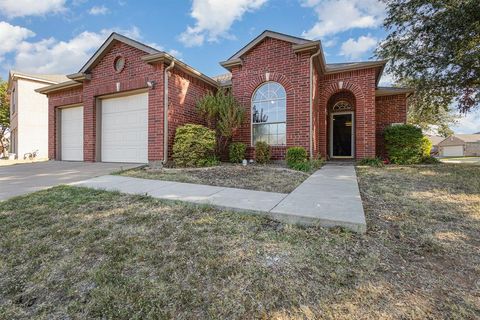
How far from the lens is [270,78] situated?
898 centimetres

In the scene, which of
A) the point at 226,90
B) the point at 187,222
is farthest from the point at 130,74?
the point at 187,222

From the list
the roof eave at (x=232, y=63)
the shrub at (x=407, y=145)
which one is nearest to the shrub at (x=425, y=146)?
the shrub at (x=407, y=145)

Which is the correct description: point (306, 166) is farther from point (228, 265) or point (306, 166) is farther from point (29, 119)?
point (29, 119)

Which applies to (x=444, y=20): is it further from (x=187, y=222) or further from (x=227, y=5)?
(x=187, y=222)

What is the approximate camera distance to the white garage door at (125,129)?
8.78 m

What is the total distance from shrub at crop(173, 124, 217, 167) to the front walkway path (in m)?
2.07

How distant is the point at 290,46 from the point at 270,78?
1241 mm

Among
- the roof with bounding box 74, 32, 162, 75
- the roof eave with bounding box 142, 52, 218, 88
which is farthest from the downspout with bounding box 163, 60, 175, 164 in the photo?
the roof with bounding box 74, 32, 162, 75

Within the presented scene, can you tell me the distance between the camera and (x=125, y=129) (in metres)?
9.20

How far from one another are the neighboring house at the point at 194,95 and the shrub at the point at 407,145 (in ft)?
2.80

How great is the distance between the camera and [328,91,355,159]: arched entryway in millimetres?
11656

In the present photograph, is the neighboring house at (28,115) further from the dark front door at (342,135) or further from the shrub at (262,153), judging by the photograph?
the dark front door at (342,135)

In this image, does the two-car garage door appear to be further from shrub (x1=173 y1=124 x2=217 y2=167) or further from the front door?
the front door

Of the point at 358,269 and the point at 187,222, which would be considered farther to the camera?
the point at 187,222
